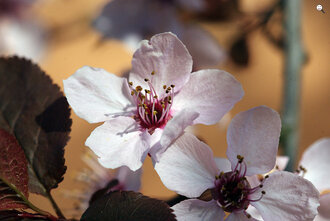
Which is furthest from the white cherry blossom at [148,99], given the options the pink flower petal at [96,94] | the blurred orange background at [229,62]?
the blurred orange background at [229,62]

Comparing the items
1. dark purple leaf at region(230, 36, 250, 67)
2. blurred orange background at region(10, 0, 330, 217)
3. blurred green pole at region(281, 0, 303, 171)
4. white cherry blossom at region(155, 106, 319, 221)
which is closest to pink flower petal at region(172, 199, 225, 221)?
white cherry blossom at region(155, 106, 319, 221)

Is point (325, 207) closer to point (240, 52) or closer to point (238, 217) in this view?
point (238, 217)

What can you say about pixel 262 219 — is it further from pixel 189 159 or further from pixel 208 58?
pixel 208 58

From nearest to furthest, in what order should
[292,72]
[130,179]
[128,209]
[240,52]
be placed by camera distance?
[128,209] → [130,179] → [292,72] → [240,52]

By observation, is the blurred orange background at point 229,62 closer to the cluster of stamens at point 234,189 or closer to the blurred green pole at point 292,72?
the blurred green pole at point 292,72

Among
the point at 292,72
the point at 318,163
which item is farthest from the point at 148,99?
the point at 292,72
